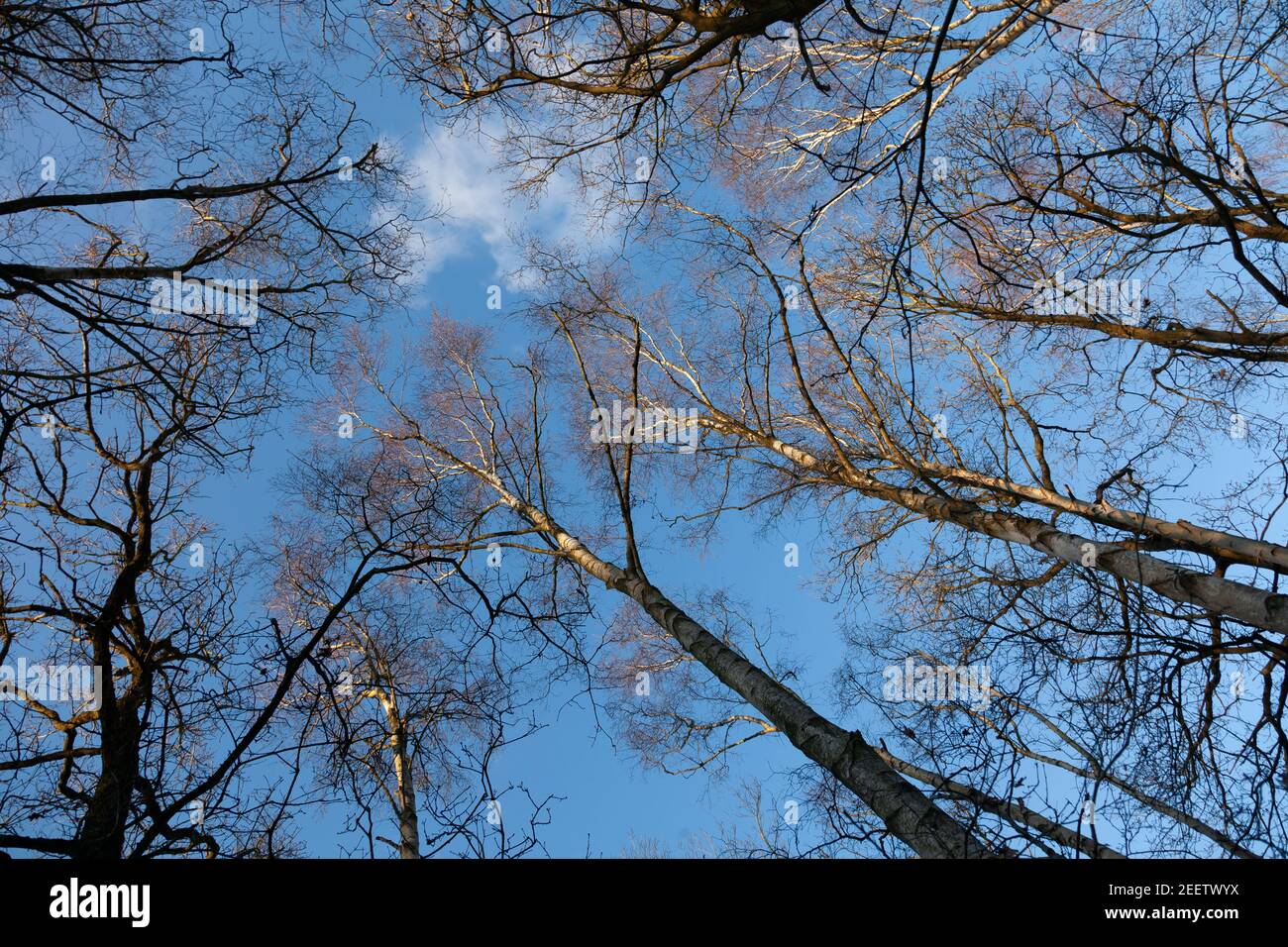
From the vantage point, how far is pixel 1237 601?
4.07 meters

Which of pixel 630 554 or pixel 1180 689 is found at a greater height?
pixel 630 554

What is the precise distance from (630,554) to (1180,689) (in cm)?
393
